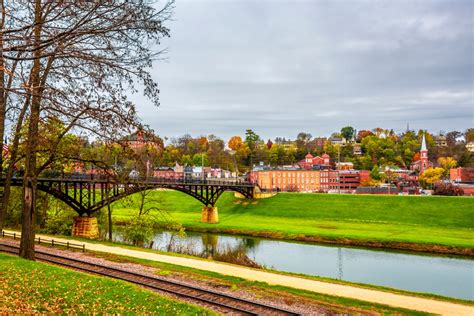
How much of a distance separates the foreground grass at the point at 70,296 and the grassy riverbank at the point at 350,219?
A: 88.7 ft

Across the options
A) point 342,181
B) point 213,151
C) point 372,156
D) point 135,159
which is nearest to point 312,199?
point 342,181

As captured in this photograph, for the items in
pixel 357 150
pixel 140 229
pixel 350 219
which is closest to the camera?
pixel 140 229

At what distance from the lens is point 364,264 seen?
36.1 meters

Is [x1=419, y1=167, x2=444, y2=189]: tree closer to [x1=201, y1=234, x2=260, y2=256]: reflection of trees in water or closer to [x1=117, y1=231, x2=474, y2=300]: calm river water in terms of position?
[x1=117, y1=231, x2=474, y2=300]: calm river water

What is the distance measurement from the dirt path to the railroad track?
5306mm

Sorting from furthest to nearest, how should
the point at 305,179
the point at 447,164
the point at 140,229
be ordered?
the point at 447,164 → the point at 305,179 → the point at 140,229

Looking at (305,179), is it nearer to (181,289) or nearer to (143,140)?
(181,289)

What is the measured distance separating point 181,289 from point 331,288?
27.4ft

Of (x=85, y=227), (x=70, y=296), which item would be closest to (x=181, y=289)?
(x=70, y=296)

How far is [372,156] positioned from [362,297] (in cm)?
12996

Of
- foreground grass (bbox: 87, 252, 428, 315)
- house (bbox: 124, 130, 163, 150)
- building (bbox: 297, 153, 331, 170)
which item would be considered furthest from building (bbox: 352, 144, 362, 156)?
house (bbox: 124, 130, 163, 150)

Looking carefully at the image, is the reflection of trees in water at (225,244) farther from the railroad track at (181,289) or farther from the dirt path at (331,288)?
the railroad track at (181,289)

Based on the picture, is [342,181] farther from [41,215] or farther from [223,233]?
[41,215]

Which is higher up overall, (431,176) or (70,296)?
(431,176)
